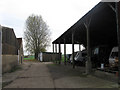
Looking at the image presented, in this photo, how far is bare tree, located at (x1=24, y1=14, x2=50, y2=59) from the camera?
1916 inches

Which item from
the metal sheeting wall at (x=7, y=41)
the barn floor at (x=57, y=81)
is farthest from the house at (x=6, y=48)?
the barn floor at (x=57, y=81)

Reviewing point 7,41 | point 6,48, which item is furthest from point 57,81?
point 7,41

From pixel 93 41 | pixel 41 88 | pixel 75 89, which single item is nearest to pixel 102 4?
pixel 75 89

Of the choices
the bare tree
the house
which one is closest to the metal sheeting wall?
the house

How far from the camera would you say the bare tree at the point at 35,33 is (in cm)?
4866

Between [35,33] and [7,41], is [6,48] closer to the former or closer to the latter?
[7,41]

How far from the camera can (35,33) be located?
49.0m

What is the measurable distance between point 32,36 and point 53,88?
4161 centimetres

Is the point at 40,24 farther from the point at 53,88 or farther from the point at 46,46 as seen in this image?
the point at 53,88

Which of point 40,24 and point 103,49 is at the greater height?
point 40,24

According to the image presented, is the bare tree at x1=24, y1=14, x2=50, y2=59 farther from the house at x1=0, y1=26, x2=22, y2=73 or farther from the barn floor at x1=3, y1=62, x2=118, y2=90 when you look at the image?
the barn floor at x1=3, y1=62, x2=118, y2=90

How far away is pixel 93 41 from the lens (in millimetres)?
30281

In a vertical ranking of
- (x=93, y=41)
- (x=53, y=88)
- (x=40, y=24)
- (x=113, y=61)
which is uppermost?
(x=40, y=24)

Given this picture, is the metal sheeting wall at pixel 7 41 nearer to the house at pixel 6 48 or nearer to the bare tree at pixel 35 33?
the house at pixel 6 48
